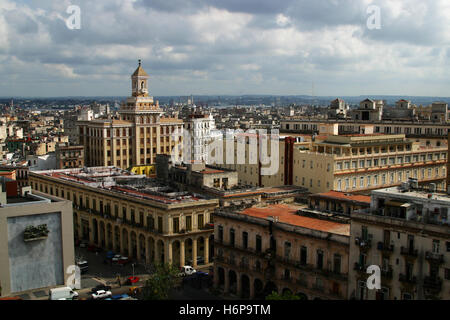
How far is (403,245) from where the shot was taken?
45.0m

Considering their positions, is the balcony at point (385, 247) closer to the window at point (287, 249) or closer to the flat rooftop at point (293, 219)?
the flat rooftop at point (293, 219)

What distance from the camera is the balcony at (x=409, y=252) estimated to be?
145ft

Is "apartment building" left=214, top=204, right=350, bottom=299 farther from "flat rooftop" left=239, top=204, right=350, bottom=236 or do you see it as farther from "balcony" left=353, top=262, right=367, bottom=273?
"balcony" left=353, top=262, right=367, bottom=273

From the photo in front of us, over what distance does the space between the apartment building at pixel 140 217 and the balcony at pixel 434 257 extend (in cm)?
3289

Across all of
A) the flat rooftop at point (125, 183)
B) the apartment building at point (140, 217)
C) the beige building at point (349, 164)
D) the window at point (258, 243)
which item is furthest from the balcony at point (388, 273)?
the beige building at point (349, 164)

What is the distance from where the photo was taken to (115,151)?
121500mm

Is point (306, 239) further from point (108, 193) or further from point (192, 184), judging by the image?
point (108, 193)

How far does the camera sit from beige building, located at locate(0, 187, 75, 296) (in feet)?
158

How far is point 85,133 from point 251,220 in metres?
79.1

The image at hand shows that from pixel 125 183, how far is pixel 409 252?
51490mm

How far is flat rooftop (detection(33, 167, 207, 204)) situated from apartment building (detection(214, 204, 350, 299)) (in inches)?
499

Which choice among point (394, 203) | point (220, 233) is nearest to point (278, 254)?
point (220, 233)

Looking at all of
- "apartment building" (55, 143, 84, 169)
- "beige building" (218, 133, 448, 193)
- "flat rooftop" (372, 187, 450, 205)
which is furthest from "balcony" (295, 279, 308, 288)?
"apartment building" (55, 143, 84, 169)
